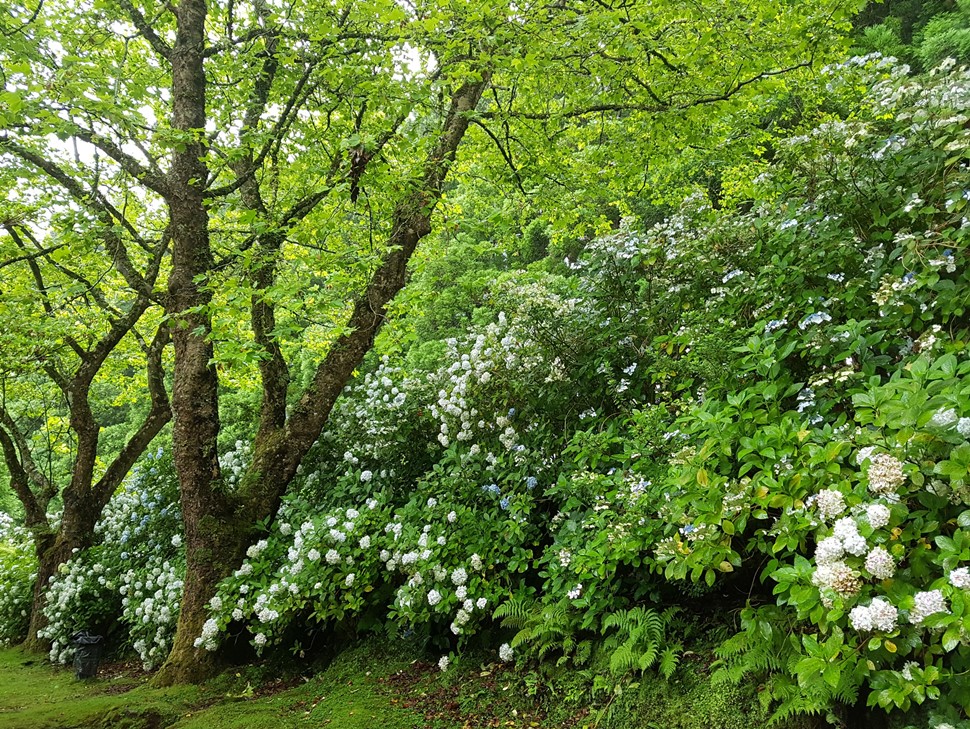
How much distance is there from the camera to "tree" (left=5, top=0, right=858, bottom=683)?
418 centimetres

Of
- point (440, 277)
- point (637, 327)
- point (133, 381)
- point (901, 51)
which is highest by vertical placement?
point (901, 51)

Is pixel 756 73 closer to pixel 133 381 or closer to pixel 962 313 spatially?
pixel 962 313

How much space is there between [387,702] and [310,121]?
16.6 feet

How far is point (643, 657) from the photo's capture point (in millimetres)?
2818

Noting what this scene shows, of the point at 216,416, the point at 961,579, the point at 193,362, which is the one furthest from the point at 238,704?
the point at 961,579

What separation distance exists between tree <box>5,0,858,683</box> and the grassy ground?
0.61m

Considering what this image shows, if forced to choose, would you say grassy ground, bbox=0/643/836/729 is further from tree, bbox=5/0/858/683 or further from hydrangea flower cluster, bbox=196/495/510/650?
tree, bbox=5/0/858/683

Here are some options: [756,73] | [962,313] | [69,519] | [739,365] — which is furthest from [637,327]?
[69,519]

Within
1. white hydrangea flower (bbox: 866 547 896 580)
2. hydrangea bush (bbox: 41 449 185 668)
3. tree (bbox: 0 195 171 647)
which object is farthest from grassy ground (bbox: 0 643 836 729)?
tree (bbox: 0 195 171 647)

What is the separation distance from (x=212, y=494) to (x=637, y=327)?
11.9ft

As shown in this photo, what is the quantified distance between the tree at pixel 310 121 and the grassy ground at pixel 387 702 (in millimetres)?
611

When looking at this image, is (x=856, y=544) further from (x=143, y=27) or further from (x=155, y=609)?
(x=143, y=27)

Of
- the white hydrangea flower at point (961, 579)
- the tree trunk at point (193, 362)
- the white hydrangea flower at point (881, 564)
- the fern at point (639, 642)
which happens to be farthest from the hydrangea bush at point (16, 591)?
the white hydrangea flower at point (961, 579)

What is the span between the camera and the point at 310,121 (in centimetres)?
574
